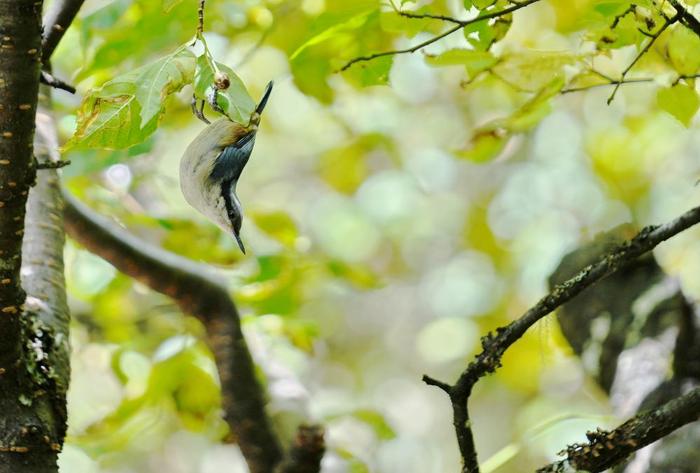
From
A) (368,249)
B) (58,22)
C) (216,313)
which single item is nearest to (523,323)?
(58,22)

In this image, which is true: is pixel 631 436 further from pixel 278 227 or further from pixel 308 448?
pixel 278 227

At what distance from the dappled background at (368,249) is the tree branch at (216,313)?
2.3 inches

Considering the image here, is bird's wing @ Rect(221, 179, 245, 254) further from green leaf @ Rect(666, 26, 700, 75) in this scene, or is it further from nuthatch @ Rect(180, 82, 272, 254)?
green leaf @ Rect(666, 26, 700, 75)

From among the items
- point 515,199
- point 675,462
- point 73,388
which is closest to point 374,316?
point 515,199

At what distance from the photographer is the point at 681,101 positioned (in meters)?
0.56

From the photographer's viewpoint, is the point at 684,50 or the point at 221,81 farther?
the point at 684,50

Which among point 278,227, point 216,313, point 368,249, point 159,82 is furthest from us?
point 368,249

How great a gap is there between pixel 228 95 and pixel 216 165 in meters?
0.12

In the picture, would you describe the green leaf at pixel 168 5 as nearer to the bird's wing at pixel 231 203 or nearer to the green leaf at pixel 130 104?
the green leaf at pixel 130 104

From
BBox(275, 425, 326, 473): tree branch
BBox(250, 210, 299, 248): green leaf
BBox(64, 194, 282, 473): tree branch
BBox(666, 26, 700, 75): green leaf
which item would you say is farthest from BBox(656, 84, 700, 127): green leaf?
BBox(250, 210, 299, 248): green leaf

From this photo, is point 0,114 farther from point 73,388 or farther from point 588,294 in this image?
point 73,388

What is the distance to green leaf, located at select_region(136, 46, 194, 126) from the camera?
0.43m

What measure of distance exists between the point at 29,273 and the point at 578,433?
2.35 feet

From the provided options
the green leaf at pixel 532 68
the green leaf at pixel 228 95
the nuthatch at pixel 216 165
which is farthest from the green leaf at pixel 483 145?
the green leaf at pixel 228 95
